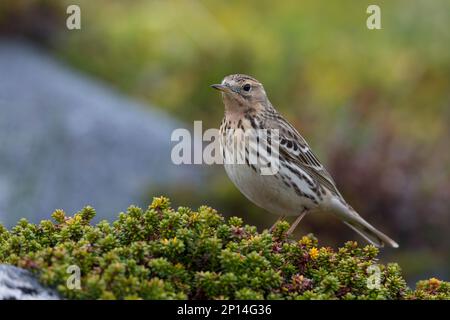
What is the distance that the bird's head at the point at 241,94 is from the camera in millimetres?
6781

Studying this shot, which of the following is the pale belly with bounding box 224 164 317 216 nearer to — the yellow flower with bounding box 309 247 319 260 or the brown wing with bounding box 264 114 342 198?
the brown wing with bounding box 264 114 342 198

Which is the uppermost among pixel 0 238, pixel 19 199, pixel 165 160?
pixel 165 160

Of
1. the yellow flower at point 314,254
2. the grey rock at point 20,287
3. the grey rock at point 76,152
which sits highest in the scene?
the grey rock at point 76,152

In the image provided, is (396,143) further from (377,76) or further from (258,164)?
(258,164)

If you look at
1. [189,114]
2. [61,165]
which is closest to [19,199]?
[61,165]

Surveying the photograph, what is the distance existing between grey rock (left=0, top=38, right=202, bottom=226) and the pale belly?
3.27 m

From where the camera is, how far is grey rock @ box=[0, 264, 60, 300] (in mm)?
4098

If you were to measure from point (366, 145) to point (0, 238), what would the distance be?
6.66 metres

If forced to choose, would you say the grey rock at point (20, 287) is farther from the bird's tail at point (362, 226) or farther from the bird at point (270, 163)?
the bird's tail at point (362, 226)

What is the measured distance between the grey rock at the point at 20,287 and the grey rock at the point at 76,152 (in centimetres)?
505

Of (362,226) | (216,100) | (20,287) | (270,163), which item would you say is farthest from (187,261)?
(216,100)

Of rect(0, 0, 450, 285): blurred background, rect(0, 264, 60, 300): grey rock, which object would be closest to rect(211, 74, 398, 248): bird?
rect(0, 264, 60, 300): grey rock

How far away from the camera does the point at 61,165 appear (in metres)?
9.88

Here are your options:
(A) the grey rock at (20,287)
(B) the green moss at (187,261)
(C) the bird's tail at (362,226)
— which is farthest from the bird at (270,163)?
(A) the grey rock at (20,287)
